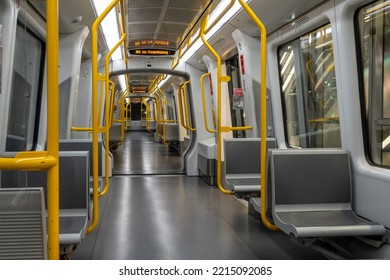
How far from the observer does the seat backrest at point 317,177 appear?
3.55m

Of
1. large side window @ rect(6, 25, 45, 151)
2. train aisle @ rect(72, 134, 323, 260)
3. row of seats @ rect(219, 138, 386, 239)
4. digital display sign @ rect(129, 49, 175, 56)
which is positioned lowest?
train aisle @ rect(72, 134, 323, 260)

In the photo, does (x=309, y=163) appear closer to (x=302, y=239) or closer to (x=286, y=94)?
(x=302, y=239)

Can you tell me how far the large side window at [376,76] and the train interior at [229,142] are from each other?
0.04 feet

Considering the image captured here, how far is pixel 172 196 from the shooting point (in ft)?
21.7

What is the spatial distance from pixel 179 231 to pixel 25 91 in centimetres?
229

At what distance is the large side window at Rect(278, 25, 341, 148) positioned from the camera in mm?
4180

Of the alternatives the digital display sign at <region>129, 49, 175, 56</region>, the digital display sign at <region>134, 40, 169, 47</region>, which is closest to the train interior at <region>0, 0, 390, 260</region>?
the digital display sign at <region>134, 40, 169, 47</region>

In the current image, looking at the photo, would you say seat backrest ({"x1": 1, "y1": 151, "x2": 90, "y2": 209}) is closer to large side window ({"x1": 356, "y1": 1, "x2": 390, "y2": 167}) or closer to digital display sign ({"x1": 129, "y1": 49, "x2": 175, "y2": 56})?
large side window ({"x1": 356, "y1": 1, "x2": 390, "y2": 167})

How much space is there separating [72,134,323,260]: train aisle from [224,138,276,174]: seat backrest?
2.04ft

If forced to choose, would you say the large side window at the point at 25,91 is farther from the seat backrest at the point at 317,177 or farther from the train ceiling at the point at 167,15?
the seat backrest at the point at 317,177

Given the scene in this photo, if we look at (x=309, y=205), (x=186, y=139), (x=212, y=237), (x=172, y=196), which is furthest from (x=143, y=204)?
(x=186, y=139)

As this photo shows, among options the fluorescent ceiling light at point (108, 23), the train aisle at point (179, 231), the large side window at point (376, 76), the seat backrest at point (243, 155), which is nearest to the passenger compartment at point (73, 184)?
the train aisle at point (179, 231)

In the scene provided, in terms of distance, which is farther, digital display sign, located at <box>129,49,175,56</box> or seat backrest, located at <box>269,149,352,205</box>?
digital display sign, located at <box>129,49,175,56</box>

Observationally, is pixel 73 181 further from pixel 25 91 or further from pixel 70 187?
pixel 25 91
